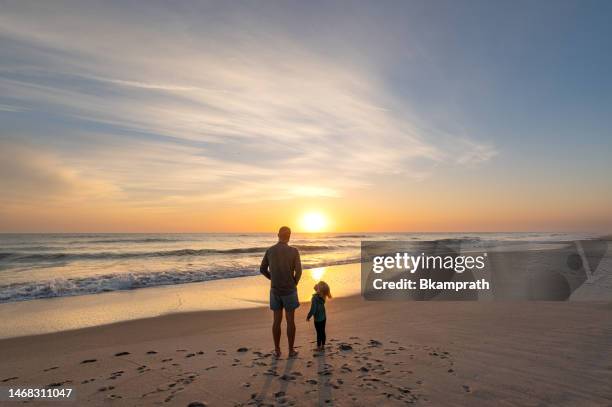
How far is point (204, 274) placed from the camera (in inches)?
790

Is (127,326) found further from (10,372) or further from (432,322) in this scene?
(432,322)

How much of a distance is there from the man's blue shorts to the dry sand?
0.83 meters

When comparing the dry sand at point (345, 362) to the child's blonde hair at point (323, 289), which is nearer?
the dry sand at point (345, 362)

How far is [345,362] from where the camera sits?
604cm

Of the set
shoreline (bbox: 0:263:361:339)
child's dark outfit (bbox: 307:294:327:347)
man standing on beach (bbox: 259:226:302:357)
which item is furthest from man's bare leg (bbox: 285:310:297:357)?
shoreline (bbox: 0:263:361:339)

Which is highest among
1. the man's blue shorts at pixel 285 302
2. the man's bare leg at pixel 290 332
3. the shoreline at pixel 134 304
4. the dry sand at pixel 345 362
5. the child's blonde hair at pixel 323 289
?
the child's blonde hair at pixel 323 289

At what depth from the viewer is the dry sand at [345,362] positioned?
4848mm

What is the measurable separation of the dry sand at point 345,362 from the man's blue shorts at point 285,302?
833 millimetres

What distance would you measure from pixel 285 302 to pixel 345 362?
1.44 meters

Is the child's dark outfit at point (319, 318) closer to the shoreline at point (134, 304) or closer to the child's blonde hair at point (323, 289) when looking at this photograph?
the child's blonde hair at point (323, 289)

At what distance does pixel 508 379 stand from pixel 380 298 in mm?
7501

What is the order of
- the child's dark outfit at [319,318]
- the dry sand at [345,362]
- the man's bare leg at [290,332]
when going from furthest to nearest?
the child's dark outfit at [319,318], the man's bare leg at [290,332], the dry sand at [345,362]

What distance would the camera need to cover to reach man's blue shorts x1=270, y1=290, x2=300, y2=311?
6699 mm
